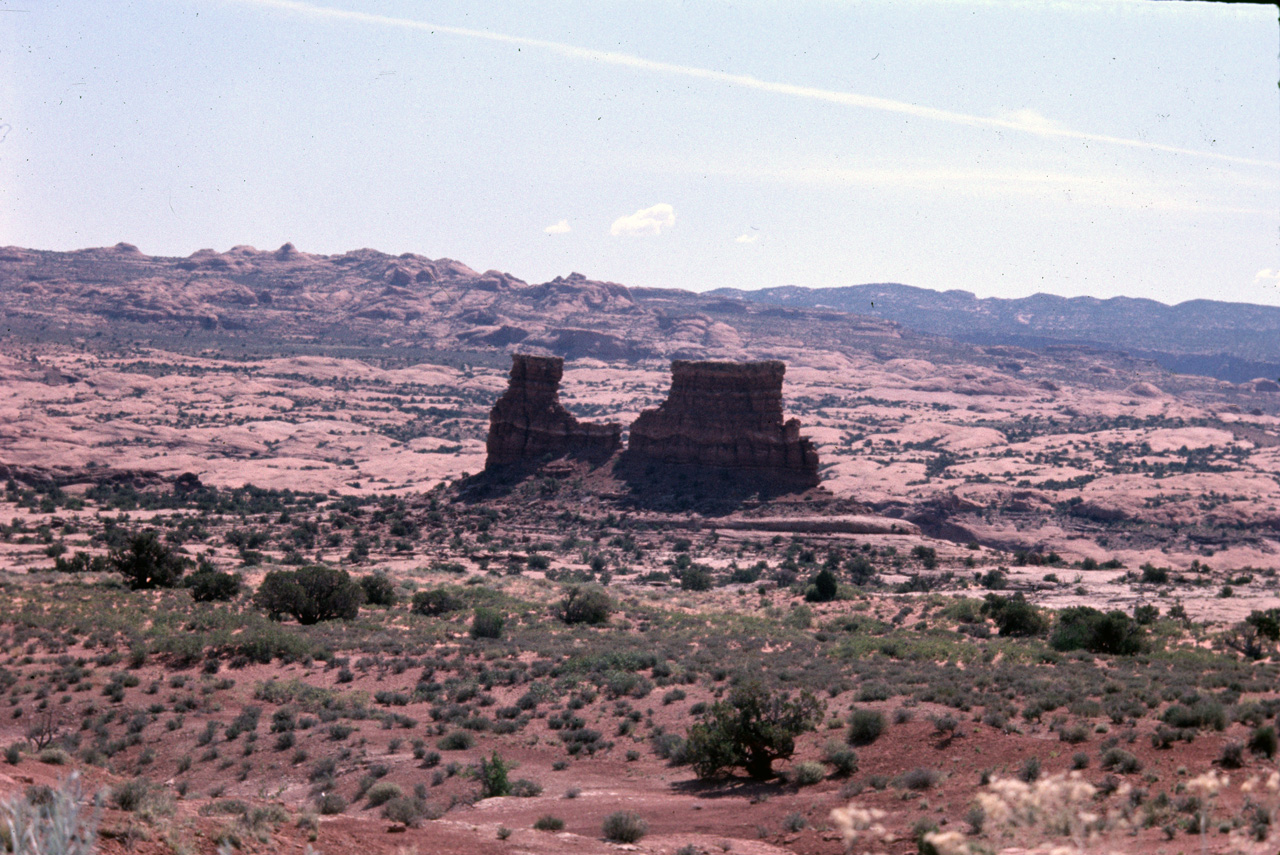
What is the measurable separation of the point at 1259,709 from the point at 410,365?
147167 millimetres

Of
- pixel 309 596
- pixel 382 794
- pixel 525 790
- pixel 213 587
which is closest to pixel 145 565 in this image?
pixel 213 587

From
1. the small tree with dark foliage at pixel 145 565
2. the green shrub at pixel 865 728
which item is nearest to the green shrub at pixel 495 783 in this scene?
the green shrub at pixel 865 728

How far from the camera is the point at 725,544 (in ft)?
172

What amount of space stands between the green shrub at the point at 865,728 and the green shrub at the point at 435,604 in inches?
761

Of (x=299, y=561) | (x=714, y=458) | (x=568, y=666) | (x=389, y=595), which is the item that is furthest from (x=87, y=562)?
(x=714, y=458)

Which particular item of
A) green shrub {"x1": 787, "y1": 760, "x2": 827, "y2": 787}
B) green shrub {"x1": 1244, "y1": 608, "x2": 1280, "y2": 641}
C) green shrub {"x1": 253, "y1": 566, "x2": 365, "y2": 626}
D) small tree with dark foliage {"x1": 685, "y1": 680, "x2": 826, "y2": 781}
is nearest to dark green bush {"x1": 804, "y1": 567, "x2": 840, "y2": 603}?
green shrub {"x1": 1244, "y1": 608, "x2": 1280, "y2": 641}

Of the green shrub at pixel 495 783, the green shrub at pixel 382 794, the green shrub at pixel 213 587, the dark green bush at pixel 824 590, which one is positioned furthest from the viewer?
the dark green bush at pixel 824 590

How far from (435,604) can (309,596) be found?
4617 mm

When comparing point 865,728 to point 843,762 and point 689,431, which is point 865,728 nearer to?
point 843,762

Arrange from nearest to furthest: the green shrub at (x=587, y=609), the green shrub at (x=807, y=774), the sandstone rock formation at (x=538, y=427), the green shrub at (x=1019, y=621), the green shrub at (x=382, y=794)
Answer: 1. the green shrub at (x=382, y=794)
2. the green shrub at (x=807, y=774)
3. the green shrub at (x=1019, y=621)
4. the green shrub at (x=587, y=609)
5. the sandstone rock formation at (x=538, y=427)

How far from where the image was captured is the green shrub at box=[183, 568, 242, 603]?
103 ft

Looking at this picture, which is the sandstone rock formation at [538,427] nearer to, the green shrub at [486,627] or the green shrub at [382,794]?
the green shrub at [486,627]

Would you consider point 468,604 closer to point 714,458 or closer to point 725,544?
point 725,544

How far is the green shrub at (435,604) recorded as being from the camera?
32.7 m
